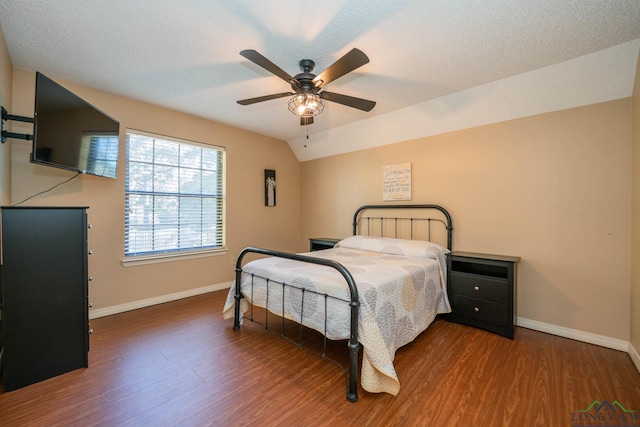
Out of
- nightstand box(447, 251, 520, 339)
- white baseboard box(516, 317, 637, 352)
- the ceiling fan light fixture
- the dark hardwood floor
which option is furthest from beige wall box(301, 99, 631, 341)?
the ceiling fan light fixture

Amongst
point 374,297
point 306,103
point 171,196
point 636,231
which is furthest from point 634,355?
point 171,196

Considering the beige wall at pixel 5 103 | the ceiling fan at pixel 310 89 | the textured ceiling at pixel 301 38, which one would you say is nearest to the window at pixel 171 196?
the textured ceiling at pixel 301 38

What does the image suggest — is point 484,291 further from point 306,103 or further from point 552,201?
point 306,103

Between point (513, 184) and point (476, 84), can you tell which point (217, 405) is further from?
point (476, 84)

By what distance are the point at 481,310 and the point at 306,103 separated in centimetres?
267

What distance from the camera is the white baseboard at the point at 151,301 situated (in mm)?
3012

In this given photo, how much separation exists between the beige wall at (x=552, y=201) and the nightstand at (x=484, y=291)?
31 centimetres

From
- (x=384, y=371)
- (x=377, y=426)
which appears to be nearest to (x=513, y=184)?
(x=384, y=371)

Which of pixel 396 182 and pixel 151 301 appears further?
pixel 396 182

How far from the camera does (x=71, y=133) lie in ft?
7.66

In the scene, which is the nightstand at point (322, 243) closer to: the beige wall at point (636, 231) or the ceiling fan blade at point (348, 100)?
the ceiling fan blade at point (348, 100)

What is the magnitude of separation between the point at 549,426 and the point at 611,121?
2614mm

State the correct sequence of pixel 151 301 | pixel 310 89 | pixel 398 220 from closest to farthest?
pixel 310 89 → pixel 151 301 → pixel 398 220

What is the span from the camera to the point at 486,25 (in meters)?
1.92
